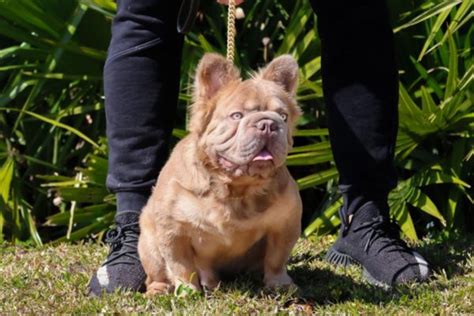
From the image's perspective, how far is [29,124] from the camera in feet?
18.1

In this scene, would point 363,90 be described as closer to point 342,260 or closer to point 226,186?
point 342,260

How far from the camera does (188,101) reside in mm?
4613

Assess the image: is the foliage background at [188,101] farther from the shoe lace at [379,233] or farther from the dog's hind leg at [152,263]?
the dog's hind leg at [152,263]

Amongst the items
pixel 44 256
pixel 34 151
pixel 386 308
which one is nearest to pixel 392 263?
pixel 386 308

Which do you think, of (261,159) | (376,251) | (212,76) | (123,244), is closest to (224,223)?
(261,159)

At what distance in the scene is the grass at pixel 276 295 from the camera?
3.08 metres

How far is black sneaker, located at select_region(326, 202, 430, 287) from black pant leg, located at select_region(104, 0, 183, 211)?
78 cm

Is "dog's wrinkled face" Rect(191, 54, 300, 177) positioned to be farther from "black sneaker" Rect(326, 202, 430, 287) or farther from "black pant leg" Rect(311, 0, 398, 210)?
"black sneaker" Rect(326, 202, 430, 287)

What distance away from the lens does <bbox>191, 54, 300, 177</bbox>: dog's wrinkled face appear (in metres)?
2.92

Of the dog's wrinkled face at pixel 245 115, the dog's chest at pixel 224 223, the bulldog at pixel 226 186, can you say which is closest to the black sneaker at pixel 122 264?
the bulldog at pixel 226 186

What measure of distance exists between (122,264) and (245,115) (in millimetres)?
801

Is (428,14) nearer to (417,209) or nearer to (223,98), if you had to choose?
(417,209)

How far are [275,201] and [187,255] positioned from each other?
34 cm

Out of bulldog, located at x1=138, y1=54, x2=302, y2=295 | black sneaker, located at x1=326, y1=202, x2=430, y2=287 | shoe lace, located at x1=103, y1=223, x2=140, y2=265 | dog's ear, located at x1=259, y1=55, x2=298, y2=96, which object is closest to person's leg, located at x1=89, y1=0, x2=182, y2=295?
shoe lace, located at x1=103, y1=223, x2=140, y2=265
